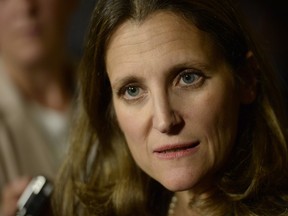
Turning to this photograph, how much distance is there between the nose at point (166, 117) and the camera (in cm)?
106

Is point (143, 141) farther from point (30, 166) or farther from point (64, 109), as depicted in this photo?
point (64, 109)

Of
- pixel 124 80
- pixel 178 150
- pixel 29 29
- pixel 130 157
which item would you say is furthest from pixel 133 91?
pixel 29 29

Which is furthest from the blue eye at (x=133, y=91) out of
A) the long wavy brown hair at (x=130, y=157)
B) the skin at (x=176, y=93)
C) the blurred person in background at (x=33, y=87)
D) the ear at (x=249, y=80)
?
the blurred person in background at (x=33, y=87)

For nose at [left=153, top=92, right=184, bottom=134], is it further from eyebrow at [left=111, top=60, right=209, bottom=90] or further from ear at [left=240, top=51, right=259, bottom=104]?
ear at [left=240, top=51, right=259, bottom=104]

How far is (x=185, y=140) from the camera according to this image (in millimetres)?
1082

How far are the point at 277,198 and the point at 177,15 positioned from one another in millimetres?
385

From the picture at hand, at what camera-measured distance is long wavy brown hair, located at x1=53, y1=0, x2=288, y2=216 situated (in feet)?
3.71

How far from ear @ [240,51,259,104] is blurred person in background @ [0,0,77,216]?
978 mm

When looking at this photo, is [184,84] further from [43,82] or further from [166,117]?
[43,82]

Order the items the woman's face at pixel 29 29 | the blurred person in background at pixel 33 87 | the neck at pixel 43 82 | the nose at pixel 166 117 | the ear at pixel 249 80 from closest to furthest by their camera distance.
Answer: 1. the nose at pixel 166 117
2. the ear at pixel 249 80
3. the blurred person in background at pixel 33 87
4. the woman's face at pixel 29 29
5. the neck at pixel 43 82

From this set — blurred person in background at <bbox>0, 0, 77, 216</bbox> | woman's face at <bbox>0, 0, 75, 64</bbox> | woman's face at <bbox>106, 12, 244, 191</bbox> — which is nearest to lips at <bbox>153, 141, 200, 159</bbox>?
woman's face at <bbox>106, 12, 244, 191</bbox>

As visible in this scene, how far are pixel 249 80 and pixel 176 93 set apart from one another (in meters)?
0.19

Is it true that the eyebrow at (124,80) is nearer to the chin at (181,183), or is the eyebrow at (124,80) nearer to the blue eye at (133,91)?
the blue eye at (133,91)

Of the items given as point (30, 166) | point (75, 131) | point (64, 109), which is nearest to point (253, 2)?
point (64, 109)
